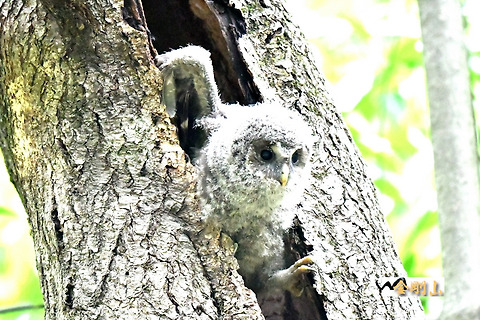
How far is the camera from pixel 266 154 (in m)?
3.60

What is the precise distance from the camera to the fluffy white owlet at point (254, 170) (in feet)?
11.4

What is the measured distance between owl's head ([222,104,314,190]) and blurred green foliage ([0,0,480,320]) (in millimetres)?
1837

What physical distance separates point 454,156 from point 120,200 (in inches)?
68.5

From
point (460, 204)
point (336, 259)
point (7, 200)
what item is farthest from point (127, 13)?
point (7, 200)

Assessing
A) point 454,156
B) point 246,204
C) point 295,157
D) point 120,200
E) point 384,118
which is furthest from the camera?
point 384,118

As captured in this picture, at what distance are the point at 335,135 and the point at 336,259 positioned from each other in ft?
2.30

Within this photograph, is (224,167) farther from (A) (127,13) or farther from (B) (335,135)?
(A) (127,13)

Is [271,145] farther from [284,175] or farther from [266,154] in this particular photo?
[284,175]

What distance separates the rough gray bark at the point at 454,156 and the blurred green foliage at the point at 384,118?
3420 millimetres

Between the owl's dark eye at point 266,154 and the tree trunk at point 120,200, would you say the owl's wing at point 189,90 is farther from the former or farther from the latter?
the owl's dark eye at point 266,154

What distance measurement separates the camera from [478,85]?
5.73 metres

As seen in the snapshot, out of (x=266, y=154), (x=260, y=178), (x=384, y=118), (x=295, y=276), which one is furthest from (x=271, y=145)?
(x=384, y=118)

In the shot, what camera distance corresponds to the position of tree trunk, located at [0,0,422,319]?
2.96m

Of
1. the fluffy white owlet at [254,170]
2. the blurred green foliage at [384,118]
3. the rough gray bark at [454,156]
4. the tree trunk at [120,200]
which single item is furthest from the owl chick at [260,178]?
the blurred green foliage at [384,118]
